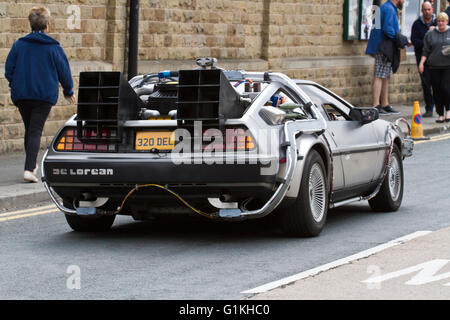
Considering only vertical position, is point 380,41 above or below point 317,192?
above

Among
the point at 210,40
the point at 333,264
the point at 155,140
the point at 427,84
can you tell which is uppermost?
the point at 210,40

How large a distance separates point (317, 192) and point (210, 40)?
12.1 m

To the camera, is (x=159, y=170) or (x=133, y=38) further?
(x=133, y=38)

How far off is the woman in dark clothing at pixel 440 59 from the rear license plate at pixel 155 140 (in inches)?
536

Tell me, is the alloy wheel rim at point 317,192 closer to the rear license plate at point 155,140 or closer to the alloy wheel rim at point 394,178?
the rear license plate at point 155,140

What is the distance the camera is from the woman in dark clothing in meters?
22.1

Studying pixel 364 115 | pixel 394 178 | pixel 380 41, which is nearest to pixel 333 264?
pixel 364 115

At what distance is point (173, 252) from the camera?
916 centimetres

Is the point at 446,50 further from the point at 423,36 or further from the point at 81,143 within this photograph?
the point at 81,143

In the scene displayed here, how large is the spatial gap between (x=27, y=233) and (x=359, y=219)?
10.3 feet

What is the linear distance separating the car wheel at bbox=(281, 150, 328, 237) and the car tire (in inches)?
65.4

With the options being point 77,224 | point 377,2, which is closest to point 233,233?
point 77,224

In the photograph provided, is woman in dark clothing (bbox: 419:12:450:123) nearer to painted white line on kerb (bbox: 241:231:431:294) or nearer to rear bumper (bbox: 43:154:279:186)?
painted white line on kerb (bbox: 241:231:431:294)
